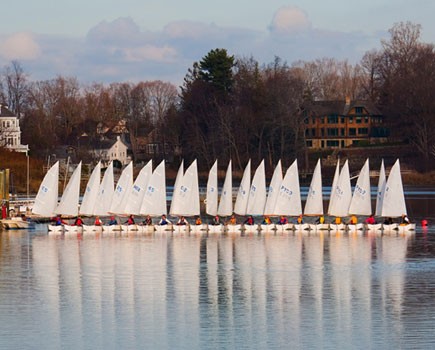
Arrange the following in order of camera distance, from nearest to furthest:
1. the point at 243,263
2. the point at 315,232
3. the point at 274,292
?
1. the point at 274,292
2. the point at 243,263
3. the point at 315,232

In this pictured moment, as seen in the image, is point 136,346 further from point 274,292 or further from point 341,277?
point 341,277

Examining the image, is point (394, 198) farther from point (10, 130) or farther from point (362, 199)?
point (10, 130)

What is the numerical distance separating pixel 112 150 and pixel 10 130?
22617mm

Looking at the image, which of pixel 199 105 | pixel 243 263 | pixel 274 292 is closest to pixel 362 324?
pixel 274 292

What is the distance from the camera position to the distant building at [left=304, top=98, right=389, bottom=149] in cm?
14175

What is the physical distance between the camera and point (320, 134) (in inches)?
5635

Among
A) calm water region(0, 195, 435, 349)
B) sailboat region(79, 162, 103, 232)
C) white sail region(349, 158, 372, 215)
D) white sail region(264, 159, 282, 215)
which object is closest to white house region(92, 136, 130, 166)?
sailboat region(79, 162, 103, 232)

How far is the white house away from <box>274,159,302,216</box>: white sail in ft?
271

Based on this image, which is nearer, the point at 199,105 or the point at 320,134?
the point at 199,105

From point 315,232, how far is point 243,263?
1572cm

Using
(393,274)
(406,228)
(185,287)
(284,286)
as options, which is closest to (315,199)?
(406,228)

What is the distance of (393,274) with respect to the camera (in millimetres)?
45906

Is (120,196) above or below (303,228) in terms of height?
above

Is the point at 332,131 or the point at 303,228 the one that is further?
the point at 332,131
